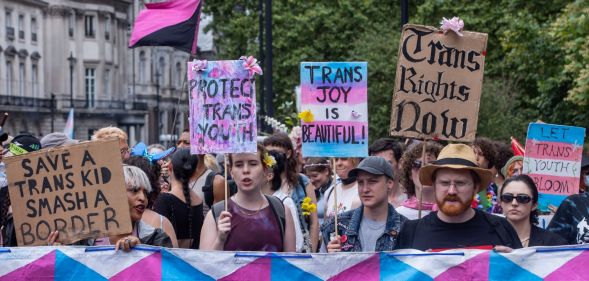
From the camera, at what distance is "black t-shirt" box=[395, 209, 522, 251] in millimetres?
6910

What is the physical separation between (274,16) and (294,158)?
1375 inches

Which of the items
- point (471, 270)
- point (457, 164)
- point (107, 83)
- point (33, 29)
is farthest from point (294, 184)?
point (107, 83)

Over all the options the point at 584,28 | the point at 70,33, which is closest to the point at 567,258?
the point at 584,28

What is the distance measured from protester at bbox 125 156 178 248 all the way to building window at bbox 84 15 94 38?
8426 centimetres

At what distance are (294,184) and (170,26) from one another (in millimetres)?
3866

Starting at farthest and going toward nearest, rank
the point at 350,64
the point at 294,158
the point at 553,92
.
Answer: the point at 553,92, the point at 294,158, the point at 350,64

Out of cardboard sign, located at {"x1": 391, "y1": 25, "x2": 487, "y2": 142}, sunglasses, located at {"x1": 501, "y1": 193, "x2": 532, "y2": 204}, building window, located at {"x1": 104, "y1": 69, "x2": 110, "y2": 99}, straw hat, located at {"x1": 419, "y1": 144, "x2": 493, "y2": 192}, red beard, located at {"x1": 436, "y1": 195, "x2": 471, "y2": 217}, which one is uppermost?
cardboard sign, located at {"x1": 391, "y1": 25, "x2": 487, "y2": 142}

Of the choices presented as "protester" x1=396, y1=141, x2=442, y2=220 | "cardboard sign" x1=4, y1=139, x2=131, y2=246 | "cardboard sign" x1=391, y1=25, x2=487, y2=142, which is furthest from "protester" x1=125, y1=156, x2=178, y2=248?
"protester" x1=396, y1=141, x2=442, y2=220

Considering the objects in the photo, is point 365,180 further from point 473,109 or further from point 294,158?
point 294,158

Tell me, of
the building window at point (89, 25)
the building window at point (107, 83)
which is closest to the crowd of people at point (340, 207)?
the building window at point (89, 25)

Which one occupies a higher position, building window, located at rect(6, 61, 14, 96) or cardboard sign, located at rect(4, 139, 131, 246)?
cardboard sign, located at rect(4, 139, 131, 246)

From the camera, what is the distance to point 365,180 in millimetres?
8188

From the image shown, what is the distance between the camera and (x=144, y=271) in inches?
266

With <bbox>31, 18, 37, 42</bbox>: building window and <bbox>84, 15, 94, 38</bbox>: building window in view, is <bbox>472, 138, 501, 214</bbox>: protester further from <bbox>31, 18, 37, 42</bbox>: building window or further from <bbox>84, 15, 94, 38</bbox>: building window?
<bbox>84, 15, 94, 38</bbox>: building window
